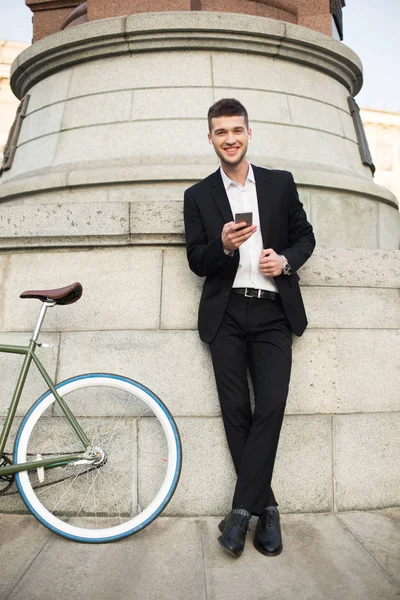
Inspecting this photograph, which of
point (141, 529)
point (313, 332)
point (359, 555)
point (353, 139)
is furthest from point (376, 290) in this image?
point (353, 139)

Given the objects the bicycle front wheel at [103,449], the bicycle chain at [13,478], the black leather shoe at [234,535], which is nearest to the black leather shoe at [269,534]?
the black leather shoe at [234,535]

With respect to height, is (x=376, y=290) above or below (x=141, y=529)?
above

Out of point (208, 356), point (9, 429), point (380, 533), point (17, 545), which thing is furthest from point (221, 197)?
point (17, 545)

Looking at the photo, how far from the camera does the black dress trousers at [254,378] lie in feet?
11.7

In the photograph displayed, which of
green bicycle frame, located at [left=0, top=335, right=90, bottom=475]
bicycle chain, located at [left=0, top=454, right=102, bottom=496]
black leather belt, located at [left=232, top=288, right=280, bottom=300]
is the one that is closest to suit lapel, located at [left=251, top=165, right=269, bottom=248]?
black leather belt, located at [left=232, top=288, right=280, bottom=300]

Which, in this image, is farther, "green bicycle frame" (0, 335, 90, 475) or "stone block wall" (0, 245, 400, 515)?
"stone block wall" (0, 245, 400, 515)

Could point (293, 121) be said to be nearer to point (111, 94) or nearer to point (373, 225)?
point (373, 225)

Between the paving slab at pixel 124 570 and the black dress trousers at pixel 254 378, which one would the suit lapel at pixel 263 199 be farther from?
the paving slab at pixel 124 570

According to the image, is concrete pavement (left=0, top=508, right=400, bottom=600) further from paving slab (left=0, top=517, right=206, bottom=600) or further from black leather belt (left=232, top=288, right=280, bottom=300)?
black leather belt (left=232, top=288, right=280, bottom=300)

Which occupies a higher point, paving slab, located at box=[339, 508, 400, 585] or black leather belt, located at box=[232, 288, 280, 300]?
black leather belt, located at box=[232, 288, 280, 300]

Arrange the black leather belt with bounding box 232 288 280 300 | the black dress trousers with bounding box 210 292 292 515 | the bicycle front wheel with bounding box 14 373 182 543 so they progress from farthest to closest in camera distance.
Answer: the bicycle front wheel with bounding box 14 373 182 543, the black leather belt with bounding box 232 288 280 300, the black dress trousers with bounding box 210 292 292 515

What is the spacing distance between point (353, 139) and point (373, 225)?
4.47 ft

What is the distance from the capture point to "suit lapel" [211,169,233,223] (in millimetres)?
3770

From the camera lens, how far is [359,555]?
11.3ft
